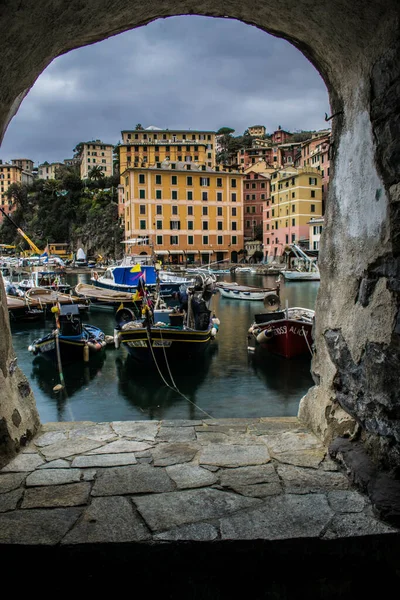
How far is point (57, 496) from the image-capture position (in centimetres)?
320

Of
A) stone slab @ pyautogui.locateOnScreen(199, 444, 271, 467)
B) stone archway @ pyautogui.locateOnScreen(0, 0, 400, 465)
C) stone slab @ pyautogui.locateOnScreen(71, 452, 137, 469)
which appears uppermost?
stone archway @ pyautogui.locateOnScreen(0, 0, 400, 465)

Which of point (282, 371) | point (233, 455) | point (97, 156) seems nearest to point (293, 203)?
point (282, 371)

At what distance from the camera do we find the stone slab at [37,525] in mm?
2691

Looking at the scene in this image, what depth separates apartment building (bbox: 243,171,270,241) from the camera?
7350 cm

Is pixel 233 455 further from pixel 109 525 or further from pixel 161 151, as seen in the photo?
pixel 161 151

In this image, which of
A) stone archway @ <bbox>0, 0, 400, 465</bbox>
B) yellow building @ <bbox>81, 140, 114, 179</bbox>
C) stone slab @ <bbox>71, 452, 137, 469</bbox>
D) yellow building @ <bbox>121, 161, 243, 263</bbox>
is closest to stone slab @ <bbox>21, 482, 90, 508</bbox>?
stone slab @ <bbox>71, 452, 137, 469</bbox>

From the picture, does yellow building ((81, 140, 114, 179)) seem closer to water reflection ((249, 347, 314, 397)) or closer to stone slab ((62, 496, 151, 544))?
water reflection ((249, 347, 314, 397))

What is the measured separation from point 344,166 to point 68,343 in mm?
12724

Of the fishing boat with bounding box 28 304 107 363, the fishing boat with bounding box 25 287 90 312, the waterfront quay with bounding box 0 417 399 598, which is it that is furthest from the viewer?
the fishing boat with bounding box 25 287 90 312

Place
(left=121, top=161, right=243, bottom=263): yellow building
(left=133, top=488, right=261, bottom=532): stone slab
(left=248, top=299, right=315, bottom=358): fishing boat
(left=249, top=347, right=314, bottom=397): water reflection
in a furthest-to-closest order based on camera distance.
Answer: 1. (left=121, top=161, right=243, bottom=263): yellow building
2. (left=248, top=299, right=315, bottom=358): fishing boat
3. (left=249, top=347, right=314, bottom=397): water reflection
4. (left=133, top=488, right=261, bottom=532): stone slab

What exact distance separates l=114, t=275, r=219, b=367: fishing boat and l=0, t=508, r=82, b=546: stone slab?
1067 cm

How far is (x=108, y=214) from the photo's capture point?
74.6 meters

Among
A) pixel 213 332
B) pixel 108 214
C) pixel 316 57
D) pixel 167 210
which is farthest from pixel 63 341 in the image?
pixel 108 214

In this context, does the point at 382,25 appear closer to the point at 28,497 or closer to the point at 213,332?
the point at 28,497
